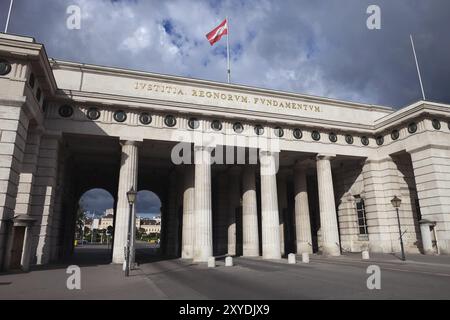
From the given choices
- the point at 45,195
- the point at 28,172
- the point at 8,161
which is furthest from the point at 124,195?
the point at 8,161

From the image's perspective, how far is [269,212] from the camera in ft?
93.6

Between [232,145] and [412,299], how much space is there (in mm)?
19901

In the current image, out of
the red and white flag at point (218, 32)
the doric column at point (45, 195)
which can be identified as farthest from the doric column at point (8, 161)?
the red and white flag at point (218, 32)

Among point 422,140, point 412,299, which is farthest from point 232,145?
point 412,299

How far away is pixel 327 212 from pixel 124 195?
1849 cm

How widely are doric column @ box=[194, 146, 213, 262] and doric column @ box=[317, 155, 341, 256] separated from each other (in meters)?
11.4

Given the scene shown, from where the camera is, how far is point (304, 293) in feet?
35.1

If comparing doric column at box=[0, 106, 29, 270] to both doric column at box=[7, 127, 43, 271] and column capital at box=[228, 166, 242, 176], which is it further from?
column capital at box=[228, 166, 242, 176]

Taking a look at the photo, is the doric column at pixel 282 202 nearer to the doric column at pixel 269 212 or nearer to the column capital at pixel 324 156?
the column capital at pixel 324 156

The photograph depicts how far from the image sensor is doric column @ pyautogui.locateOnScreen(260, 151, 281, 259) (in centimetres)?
2798

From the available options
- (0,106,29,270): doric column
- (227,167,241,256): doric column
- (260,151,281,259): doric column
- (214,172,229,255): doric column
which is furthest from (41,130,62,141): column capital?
(214,172,229,255): doric column

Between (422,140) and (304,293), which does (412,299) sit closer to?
(304,293)

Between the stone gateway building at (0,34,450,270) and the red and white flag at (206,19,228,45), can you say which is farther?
the red and white flag at (206,19,228,45)
